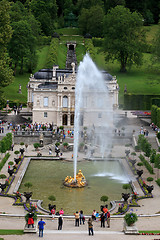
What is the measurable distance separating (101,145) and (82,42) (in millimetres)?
93165

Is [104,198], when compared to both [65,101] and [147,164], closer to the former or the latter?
[147,164]

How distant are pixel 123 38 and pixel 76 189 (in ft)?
291

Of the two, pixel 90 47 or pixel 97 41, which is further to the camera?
pixel 97 41

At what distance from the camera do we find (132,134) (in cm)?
9625

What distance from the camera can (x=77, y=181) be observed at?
6869cm

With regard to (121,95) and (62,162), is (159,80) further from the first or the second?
(62,162)

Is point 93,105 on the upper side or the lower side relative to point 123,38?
lower

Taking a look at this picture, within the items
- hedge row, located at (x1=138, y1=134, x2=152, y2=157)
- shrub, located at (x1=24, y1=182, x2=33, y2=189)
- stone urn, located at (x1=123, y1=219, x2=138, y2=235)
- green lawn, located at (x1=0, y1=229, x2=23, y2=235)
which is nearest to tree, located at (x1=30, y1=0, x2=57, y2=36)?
hedge row, located at (x1=138, y1=134, x2=152, y2=157)

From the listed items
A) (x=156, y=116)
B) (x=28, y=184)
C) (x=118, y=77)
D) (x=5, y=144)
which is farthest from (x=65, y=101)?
(x=118, y=77)

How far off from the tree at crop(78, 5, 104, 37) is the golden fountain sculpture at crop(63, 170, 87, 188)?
114144 mm

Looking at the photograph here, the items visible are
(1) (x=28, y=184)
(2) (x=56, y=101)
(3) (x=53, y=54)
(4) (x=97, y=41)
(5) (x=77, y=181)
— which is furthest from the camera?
(4) (x=97, y=41)

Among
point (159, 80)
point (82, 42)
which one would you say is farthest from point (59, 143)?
point (82, 42)

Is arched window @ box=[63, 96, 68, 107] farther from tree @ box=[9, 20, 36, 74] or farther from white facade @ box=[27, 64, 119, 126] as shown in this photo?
tree @ box=[9, 20, 36, 74]

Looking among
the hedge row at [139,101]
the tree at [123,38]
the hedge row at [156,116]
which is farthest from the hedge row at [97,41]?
the hedge row at [156,116]
